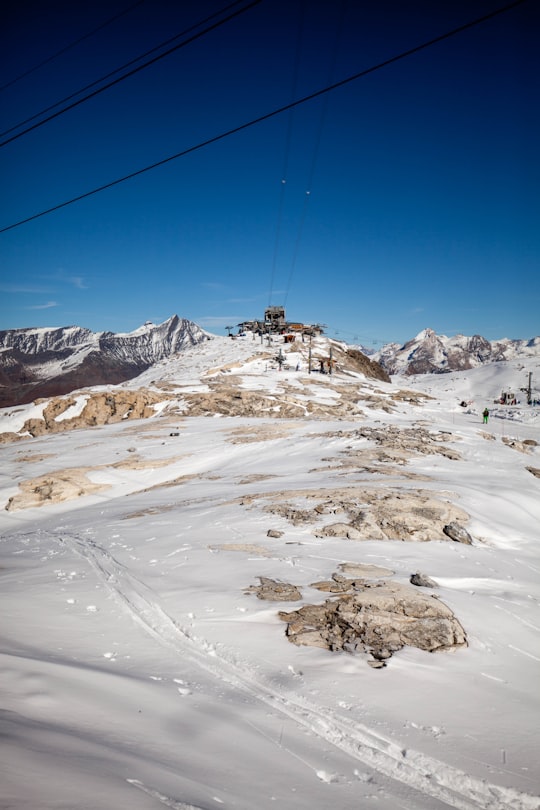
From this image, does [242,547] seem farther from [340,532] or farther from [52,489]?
[52,489]

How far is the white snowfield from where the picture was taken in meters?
3.37

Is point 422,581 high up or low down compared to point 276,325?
down

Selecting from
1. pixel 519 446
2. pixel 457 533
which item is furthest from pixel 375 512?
pixel 519 446

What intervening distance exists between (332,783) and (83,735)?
216cm

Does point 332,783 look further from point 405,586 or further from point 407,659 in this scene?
point 405,586

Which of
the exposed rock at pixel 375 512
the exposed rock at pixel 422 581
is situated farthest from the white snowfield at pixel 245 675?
the exposed rock at pixel 375 512

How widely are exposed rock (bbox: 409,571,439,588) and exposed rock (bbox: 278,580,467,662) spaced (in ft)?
1.99

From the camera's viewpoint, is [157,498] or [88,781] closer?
[88,781]

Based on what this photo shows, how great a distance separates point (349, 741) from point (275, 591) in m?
3.59

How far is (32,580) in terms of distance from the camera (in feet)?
27.3

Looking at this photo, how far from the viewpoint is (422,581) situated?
8.02m

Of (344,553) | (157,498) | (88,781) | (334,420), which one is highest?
(334,420)

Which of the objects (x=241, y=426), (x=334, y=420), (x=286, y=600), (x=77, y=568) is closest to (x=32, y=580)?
(x=77, y=568)

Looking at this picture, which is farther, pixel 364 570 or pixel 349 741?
pixel 364 570
